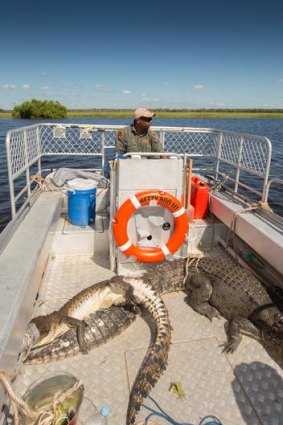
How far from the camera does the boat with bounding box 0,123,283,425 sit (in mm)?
1745

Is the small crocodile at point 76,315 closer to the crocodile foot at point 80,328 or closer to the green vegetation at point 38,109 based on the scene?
the crocodile foot at point 80,328

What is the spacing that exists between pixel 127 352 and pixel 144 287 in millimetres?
506

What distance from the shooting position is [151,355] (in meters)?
1.96

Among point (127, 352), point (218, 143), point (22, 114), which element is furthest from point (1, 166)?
point (22, 114)

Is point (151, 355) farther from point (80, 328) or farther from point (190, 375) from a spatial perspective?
point (80, 328)

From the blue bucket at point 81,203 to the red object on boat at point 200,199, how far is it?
1.24 meters

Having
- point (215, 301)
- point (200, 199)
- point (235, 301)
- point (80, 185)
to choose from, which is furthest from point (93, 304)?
point (200, 199)

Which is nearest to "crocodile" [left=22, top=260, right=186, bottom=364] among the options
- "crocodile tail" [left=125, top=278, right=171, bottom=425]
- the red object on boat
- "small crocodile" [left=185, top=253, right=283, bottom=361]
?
"crocodile tail" [left=125, top=278, right=171, bottom=425]

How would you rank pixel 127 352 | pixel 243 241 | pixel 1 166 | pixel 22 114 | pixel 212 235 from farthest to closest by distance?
pixel 22 114, pixel 1 166, pixel 212 235, pixel 243 241, pixel 127 352

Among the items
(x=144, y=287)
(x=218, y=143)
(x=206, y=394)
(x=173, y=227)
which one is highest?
(x=218, y=143)

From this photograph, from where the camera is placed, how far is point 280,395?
1.81m

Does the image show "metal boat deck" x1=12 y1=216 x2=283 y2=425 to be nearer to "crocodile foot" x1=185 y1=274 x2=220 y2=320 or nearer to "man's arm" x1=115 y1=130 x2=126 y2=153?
"crocodile foot" x1=185 y1=274 x2=220 y2=320

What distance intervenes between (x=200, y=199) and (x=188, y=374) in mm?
2140

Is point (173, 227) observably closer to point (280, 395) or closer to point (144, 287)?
point (144, 287)
